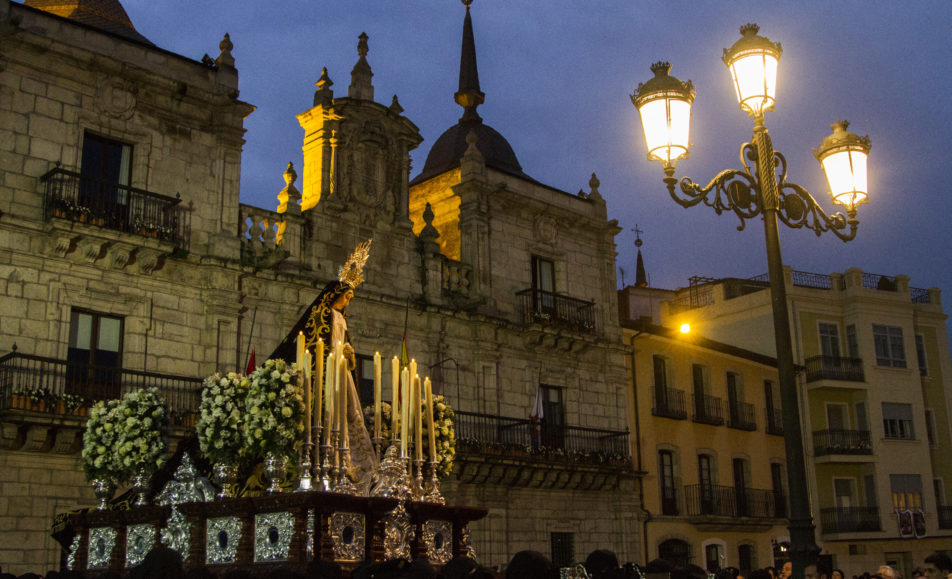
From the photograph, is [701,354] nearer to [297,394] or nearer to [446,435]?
[446,435]

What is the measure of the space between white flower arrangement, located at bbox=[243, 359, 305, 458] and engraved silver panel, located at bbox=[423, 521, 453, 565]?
1.57 metres

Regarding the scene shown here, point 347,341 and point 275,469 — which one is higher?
point 347,341

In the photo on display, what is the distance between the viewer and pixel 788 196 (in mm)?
9812

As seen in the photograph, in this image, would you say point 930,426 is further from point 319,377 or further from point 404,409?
point 319,377

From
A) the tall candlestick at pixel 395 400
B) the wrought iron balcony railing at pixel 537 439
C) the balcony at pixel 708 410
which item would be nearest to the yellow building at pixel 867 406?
the balcony at pixel 708 410

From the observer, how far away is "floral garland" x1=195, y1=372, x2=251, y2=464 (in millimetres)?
9453

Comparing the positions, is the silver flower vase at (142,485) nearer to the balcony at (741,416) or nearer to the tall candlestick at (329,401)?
the tall candlestick at (329,401)

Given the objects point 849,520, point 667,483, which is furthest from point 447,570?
point 849,520

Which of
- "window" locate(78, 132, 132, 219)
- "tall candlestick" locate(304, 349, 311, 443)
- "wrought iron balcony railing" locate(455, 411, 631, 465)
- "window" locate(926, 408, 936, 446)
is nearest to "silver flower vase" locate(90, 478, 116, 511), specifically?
"tall candlestick" locate(304, 349, 311, 443)

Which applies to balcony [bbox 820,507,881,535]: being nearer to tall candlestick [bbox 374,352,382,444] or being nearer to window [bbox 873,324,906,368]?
window [bbox 873,324,906,368]

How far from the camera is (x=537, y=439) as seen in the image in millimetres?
26234

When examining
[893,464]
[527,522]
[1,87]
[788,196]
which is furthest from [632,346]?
[788,196]

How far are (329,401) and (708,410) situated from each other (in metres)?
24.7

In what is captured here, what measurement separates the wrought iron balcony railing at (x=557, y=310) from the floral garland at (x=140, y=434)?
1644cm
